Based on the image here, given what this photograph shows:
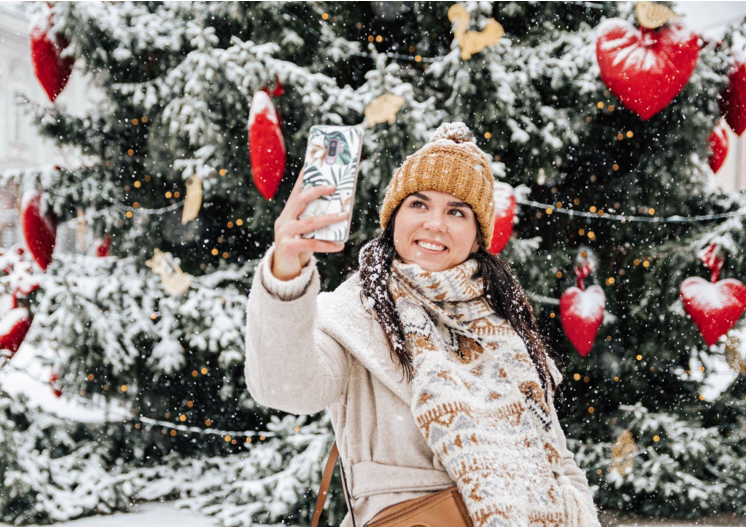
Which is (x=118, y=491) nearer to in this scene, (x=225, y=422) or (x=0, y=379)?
(x=225, y=422)

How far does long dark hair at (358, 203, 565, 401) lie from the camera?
1206 mm

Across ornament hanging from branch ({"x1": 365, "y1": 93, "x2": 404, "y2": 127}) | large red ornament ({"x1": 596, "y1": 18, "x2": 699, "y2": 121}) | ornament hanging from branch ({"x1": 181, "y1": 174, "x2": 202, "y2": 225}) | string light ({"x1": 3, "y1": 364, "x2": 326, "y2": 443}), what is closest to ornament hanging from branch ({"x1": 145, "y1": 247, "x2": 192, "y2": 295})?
ornament hanging from branch ({"x1": 181, "y1": 174, "x2": 202, "y2": 225})

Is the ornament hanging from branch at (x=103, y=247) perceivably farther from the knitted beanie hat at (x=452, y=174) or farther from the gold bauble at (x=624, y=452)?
the gold bauble at (x=624, y=452)

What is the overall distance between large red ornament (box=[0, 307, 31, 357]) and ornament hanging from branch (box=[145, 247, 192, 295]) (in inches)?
25.9

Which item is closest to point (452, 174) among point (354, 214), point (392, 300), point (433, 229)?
point (433, 229)

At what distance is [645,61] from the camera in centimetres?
230

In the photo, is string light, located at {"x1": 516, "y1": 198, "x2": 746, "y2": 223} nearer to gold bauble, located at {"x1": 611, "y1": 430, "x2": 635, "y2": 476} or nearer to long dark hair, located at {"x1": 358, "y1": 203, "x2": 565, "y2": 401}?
gold bauble, located at {"x1": 611, "y1": 430, "x2": 635, "y2": 476}

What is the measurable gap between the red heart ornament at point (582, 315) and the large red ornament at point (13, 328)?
103 inches

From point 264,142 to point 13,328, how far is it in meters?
1.58

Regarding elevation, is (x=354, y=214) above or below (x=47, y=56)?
below

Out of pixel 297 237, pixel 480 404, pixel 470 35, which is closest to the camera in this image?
pixel 297 237

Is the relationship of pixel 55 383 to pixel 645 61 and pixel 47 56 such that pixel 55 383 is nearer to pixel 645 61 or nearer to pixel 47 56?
pixel 47 56

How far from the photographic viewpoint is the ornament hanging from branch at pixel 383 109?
2432 millimetres

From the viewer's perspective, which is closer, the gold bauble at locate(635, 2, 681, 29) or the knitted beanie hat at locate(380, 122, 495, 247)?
the knitted beanie hat at locate(380, 122, 495, 247)
